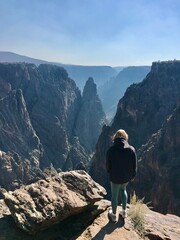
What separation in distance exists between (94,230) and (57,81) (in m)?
183

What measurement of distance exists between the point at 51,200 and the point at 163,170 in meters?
48.9

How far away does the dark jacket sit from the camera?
10859mm

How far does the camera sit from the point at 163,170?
5784cm

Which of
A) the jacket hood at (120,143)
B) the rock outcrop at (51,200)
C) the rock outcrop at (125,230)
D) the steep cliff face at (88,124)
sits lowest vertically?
the steep cliff face at (88,124)

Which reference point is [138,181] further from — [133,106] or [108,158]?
[108,158]

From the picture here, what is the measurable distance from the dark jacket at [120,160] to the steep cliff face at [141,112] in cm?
7083

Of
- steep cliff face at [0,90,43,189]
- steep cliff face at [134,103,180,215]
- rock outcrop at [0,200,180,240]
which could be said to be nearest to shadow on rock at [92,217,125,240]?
rock outcrop at [0,200,180,240]

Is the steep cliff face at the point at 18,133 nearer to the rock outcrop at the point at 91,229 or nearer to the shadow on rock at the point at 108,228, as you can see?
the rock outcrop at the point at 91,229

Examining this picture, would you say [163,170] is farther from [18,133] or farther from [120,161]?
[18,133]

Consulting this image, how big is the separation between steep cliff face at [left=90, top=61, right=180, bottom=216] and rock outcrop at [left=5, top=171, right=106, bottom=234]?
69694 millimetres

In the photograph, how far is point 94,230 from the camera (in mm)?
10547

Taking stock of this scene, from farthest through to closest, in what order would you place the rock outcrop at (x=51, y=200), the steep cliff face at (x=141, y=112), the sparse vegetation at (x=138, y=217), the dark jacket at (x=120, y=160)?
the steep cliff face at (x=141, y=112), the sparse vegetation at (x=138, y=217), the dark jacket at (x=120, y=160), the rock outcrop at (x=51, y=200)

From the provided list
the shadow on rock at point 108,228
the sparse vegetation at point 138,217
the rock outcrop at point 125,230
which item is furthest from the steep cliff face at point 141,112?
the shadow on rock at point 108,228

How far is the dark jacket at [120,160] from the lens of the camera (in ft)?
35.6
